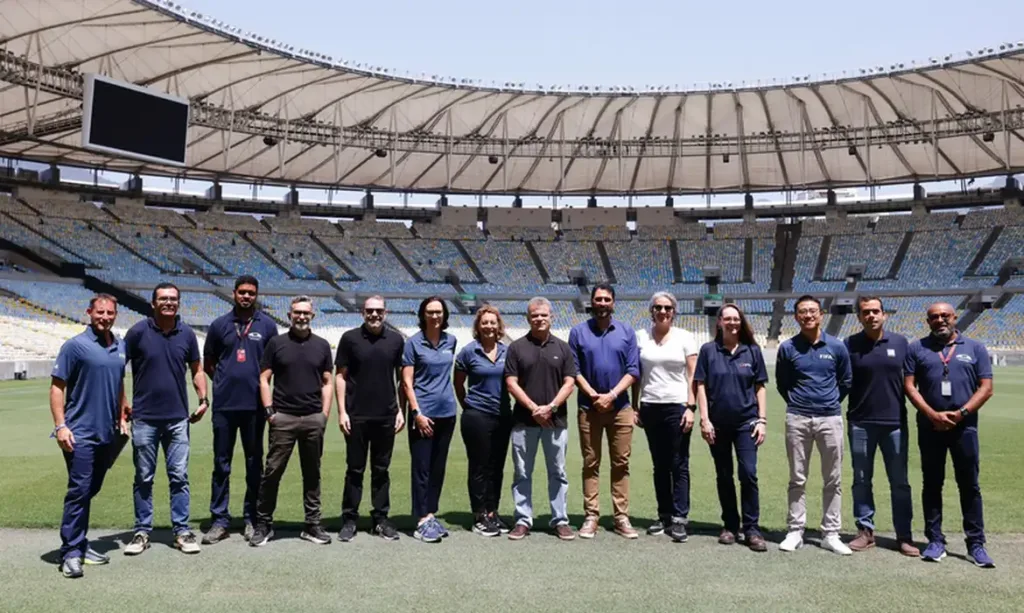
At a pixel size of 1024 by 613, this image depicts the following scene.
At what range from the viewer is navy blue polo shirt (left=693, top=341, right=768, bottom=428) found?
589cm

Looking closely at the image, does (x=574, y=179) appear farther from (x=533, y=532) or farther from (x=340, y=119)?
(x=533, y=532)

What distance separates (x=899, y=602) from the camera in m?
4.45

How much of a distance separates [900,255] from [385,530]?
4827 cm

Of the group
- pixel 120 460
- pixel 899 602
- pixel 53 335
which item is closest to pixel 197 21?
pixel 53 335

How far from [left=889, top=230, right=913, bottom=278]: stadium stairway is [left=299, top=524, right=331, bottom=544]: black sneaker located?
46840 millimetres

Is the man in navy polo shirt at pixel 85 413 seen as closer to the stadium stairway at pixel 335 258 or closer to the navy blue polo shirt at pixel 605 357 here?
the navy blue polo shirt at pixel 605 357

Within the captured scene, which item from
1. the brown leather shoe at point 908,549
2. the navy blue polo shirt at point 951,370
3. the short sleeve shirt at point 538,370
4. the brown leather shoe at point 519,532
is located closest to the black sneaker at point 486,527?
the brown leather shoe at point 519,532

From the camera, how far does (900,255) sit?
4662 centimetres

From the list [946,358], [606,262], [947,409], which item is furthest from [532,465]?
[606,262]

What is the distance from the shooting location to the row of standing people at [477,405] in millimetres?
5695

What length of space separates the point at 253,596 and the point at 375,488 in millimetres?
1645

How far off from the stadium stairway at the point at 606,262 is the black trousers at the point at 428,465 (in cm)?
4333

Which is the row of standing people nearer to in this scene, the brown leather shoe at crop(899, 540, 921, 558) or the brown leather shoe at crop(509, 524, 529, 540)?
the brown leather shoe at crop(509, 524, 529, 540)

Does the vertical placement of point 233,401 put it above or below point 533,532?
above
